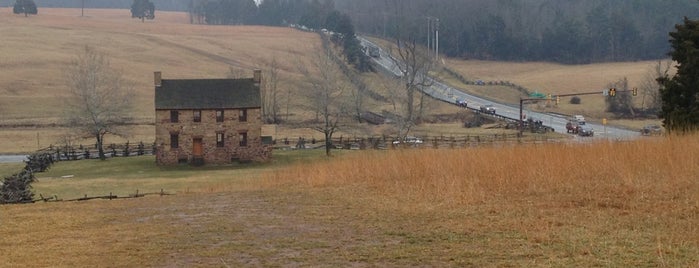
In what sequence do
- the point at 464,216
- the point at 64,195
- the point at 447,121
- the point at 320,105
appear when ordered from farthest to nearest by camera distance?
the point at 447,121 < the point at 320,105 < the point at 64,195 < the point at 464,216

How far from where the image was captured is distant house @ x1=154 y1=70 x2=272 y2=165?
208ft

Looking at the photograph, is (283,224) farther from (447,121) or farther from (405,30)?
(405,30)

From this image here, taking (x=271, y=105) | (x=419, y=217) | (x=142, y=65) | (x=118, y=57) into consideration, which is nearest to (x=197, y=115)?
(x=271, y=105)

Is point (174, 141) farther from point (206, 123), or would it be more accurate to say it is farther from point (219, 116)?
point (219, 116)

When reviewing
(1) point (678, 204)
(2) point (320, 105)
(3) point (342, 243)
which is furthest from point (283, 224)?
(2) point (320, 105)

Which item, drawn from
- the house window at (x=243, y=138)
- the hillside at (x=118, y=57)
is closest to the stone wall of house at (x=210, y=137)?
the house window at (x=243, y=138)

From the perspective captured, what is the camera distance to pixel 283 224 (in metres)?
17.6

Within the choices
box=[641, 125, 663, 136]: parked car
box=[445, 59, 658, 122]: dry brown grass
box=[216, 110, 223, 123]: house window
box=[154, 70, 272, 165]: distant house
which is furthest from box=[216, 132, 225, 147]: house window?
box=[445, 59, 658, 122]: dry brown grass

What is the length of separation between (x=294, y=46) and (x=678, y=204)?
167485mm

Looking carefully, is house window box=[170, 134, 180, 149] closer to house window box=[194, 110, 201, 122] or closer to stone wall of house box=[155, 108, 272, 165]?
stone wall of house box=[155, 108, 272, 165]

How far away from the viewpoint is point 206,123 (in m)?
63.8

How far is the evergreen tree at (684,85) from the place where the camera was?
1188 inches

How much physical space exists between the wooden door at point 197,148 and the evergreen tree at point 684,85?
1510 inches

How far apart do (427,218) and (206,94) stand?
49.6 m
